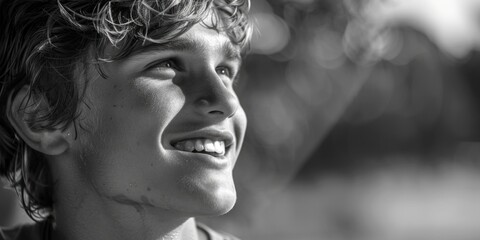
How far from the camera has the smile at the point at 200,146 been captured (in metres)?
2.06

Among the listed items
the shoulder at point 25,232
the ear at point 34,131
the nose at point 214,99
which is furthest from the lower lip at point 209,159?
the shoulder at point 25,232

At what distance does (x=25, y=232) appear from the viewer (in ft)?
7.87

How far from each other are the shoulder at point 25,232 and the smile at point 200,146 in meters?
0.66

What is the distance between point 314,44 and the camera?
14.7 ft

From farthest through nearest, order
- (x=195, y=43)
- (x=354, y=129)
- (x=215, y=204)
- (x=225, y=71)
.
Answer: (x=354, y=129)
(x=225, y=71)
(x=195, y=43)
(x=215, y=204)

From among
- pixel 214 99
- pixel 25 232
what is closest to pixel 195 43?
pixel 214 99

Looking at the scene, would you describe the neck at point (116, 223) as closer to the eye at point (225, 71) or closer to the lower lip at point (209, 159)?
the lower lip at point (209, 159)

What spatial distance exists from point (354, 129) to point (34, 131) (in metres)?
8.23

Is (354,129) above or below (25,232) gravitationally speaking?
above

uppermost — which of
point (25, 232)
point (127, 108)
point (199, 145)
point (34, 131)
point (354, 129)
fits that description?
point (354, 129)

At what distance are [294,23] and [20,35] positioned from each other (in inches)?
93.9

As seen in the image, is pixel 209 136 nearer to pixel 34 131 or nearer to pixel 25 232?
pixel 34 131

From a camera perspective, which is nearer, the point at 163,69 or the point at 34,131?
the point at 163,69

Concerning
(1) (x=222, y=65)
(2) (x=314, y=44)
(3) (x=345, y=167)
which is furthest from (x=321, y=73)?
(3) (x=345, y=167)
